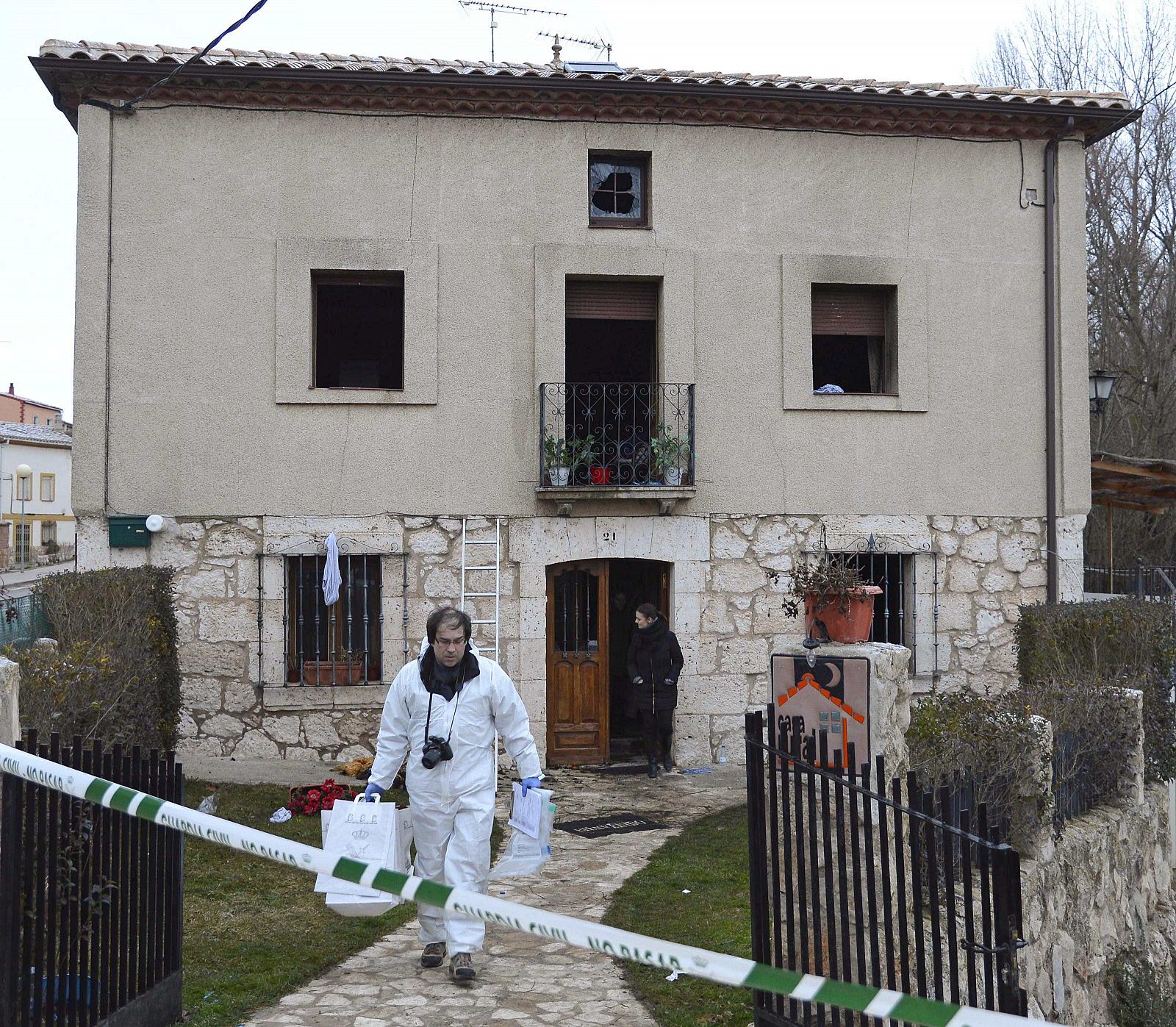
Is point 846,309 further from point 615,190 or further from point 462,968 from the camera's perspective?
point 462,968

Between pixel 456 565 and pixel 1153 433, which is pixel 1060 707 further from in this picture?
pixel 1153 433

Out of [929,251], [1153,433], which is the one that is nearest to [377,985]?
[929,251]

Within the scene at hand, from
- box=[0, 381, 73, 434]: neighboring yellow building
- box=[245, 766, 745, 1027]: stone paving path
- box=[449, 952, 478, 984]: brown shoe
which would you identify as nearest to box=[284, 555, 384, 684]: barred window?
box=[245, 766, 745, 1027]: stone paving path

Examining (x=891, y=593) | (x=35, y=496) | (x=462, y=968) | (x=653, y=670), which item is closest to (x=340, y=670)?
(x=653, y=670)

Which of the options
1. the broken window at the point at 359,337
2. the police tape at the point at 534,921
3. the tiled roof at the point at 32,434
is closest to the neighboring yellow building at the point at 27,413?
the tiled roof at the point at 32,434

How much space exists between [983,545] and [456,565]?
5.48 m

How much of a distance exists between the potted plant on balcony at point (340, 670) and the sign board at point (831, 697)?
19.9 ft

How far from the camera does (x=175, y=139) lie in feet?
37.2

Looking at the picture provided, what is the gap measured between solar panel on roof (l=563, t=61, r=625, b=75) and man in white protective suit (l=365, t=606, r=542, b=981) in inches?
299

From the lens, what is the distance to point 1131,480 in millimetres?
13977

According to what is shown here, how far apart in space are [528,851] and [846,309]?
8.46 m

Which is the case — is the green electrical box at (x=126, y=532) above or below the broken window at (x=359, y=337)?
below

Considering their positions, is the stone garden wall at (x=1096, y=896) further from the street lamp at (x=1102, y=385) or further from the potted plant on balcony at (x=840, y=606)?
the street lamp at (x=1102, y=385)

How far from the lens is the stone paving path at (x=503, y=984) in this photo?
5016mm
